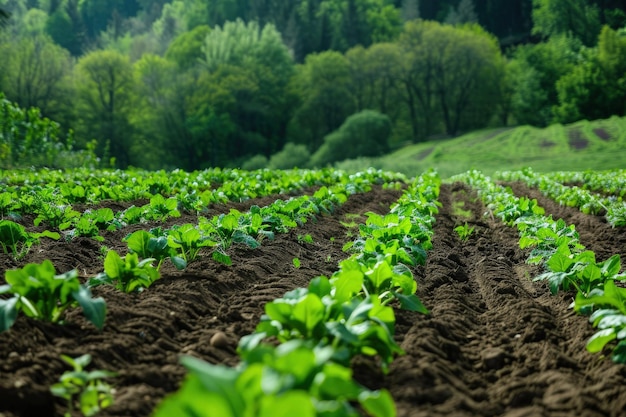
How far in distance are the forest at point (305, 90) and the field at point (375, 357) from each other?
34441 millimetres

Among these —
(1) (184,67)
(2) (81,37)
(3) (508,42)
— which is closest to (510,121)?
(3) (508,42)

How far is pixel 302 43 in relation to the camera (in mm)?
65188

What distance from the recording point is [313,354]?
1835 millimetres

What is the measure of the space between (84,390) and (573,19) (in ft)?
210

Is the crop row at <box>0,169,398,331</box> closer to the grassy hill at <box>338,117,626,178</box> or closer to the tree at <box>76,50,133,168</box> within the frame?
the grassy hill at <box>338,117,626,178</box>

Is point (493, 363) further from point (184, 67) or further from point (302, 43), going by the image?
point (302, 43)

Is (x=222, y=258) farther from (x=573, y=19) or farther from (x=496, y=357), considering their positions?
(x=573, y=19)

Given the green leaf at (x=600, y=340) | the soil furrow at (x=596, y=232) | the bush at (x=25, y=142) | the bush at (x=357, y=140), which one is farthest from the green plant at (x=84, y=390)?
the bush at (x=357, y=140)

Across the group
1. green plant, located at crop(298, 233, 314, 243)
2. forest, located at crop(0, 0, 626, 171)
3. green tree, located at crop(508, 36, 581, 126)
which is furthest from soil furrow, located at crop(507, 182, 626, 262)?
green tree, located at crop(508, 36, 581, 126)

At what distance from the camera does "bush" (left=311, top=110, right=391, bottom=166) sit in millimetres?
40406

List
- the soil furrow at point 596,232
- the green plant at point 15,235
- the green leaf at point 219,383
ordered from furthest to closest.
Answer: the soil furrow at point 596,232 < the green plant at point 15,235 < the green leaf at point 219,383

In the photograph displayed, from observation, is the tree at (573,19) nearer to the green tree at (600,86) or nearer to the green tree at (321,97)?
the green tree at (600,86)

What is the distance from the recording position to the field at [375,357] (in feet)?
8.20

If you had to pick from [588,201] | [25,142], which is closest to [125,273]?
[588,201]
